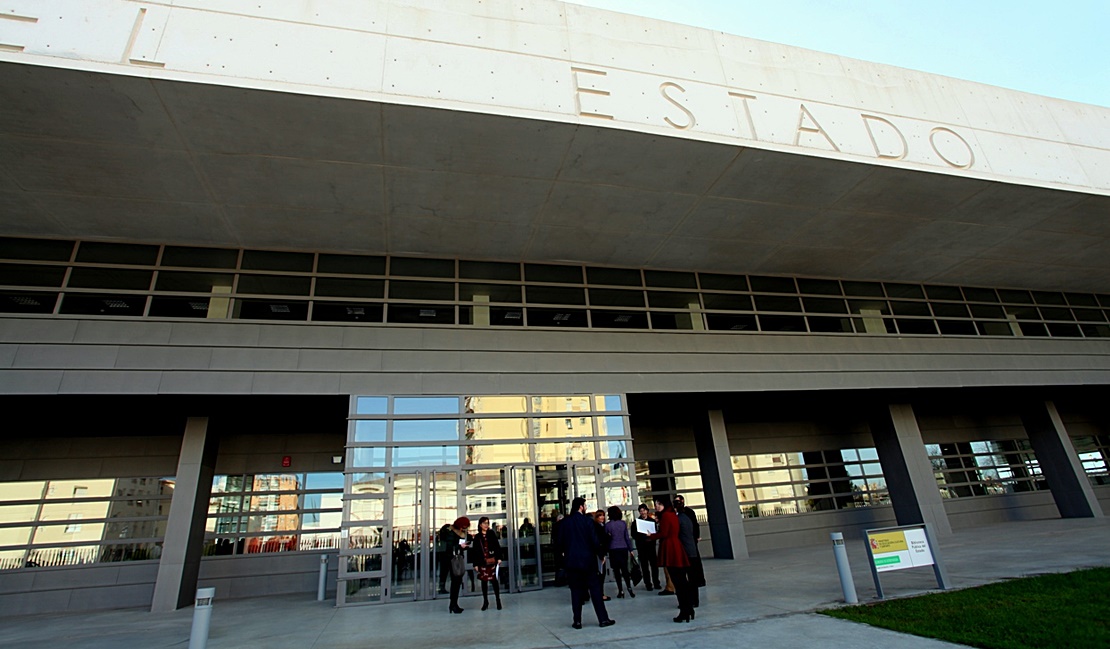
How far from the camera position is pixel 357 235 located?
1137cm

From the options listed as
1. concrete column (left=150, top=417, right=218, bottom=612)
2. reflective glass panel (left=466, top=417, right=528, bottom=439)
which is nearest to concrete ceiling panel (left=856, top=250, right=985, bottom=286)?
reflective glass panel (left=466, top=417, right=528, bottom=439)

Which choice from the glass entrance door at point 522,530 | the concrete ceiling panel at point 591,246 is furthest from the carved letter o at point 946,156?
the glass entrance door at point 522,530

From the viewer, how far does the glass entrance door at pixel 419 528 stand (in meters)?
10.0

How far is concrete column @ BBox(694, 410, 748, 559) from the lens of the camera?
13.9 meters

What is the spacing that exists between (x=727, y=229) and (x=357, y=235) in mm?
8106

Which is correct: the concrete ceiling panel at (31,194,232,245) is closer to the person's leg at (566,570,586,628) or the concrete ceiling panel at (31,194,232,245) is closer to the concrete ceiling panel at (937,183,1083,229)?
the person's leg at (566,570,586,628)

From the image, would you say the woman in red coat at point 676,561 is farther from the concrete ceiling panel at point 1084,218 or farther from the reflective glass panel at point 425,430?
the concrete ceiling panel at point 1084,218

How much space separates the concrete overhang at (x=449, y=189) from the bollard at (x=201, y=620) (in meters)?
6.59

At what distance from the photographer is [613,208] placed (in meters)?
11.1

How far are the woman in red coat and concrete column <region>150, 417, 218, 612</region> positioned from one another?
9.58m

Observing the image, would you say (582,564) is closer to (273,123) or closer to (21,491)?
(273,123)

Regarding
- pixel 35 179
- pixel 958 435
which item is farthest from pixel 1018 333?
pixel 35 179

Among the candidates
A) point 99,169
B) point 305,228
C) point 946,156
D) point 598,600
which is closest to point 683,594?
point 598,600

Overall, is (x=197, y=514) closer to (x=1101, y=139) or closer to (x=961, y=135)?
(x=961, y=135)
